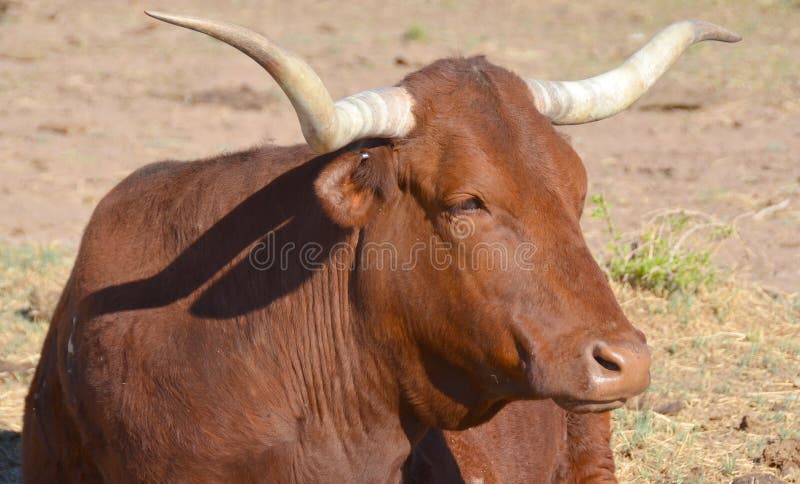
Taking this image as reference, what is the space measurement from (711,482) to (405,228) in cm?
240

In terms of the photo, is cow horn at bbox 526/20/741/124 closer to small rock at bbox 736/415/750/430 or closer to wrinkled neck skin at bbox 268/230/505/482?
wrinkled neck skin at bbox 268/230/505/482

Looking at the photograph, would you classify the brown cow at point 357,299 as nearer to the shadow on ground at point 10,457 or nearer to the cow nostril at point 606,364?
the cow nostril at point 606,364

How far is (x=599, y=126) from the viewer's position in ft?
39.3

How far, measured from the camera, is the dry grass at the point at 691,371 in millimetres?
5254

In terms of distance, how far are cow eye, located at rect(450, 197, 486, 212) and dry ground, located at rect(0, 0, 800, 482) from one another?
1.48 metres

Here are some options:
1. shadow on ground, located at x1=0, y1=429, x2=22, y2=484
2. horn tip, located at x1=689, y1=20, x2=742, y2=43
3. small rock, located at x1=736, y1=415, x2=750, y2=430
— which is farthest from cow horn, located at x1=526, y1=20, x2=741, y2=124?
shadow on ground, located at x1=0, y1=429, x2=22, y2=484

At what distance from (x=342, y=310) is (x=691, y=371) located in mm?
3202

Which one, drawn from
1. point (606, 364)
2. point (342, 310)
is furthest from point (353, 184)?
point (606, 364)

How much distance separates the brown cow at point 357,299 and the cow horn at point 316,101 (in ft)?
0.03

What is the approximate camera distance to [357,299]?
352 cm

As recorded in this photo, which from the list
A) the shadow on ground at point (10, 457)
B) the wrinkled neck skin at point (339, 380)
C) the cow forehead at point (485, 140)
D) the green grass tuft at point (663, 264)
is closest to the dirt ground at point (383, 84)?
the green grass tuft at point (663, 264)

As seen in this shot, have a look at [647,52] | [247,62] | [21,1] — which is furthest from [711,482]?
[21,1]

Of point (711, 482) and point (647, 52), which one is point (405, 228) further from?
point (711, 482)

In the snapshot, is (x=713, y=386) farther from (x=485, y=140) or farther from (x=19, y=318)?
(x=19, y=318)
